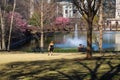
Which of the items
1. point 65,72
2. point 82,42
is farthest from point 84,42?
point 65,72

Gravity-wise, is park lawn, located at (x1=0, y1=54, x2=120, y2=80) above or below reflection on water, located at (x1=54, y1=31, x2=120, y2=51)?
above

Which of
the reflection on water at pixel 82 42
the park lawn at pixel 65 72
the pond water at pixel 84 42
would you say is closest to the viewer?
the park lawn at pixel 65 72

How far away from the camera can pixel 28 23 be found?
263 feet

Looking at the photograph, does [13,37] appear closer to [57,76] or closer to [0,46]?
[0,46]

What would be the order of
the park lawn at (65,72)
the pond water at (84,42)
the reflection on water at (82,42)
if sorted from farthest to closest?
1. the reflection on water at (82,42)
2. the pond water at (84,42)
3. the park lawn at (65,72)

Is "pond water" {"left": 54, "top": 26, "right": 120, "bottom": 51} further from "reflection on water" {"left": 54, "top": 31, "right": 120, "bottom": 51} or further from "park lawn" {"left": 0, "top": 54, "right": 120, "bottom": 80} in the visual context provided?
"park lawn" {"left": 0, "top": 54, "right": 120, "bottom": 80}

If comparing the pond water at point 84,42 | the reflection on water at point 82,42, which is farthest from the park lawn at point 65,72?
the reflection on water at point 82,42

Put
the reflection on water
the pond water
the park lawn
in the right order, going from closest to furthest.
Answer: the park lawn
the pond water
the reflection on water

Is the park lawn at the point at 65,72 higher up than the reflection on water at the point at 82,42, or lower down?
higher up

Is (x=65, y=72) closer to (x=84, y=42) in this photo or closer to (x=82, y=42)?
(x=84, y=42)

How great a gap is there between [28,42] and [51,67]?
179ft

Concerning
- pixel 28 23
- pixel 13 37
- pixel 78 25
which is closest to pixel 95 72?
pixel 13 37

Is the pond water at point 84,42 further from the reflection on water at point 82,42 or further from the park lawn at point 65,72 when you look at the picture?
the park lawn at point 65,72

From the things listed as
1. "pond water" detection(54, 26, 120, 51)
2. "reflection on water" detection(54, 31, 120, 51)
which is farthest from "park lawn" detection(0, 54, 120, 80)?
"reflection on water" detection(54, 31, 120, 51)
